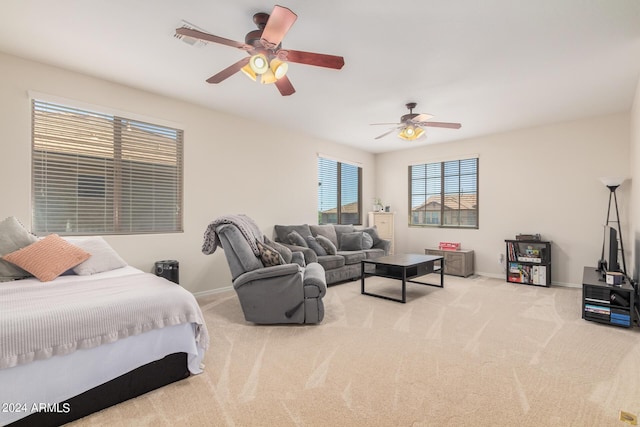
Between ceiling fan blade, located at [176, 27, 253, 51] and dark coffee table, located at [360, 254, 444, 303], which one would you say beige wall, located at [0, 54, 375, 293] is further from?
ceiling fan blade, located at [176, 27, 253, 51]

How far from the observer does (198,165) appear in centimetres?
436

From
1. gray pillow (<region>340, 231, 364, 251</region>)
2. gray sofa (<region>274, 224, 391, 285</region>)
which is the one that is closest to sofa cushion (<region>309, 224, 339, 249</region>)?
gray sofa (<region>274, 224, 391, 285</region>)

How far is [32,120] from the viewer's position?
3.16m

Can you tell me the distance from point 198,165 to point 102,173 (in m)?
1.14

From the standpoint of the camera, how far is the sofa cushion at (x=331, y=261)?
480 cm

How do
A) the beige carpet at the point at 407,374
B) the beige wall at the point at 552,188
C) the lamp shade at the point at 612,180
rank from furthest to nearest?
the beige wall at the point at 552,188 → the lamp shade at the point at 612,180 → the beige carpet at the point at 407,374

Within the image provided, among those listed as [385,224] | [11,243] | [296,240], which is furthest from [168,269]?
[385,224]

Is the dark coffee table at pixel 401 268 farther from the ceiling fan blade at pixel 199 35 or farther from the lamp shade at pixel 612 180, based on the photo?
the ceiling fan blade at pixel 199 35

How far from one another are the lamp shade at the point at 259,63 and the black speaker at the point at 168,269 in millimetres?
2611

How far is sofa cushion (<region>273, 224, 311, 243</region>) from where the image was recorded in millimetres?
5184

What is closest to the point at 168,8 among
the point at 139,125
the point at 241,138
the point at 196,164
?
the point at 139,125

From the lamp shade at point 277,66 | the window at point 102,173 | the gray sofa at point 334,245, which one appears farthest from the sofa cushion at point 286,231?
the lamp shade at point 277,66

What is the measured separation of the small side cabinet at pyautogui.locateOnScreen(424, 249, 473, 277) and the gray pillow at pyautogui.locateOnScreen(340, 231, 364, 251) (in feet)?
5.30

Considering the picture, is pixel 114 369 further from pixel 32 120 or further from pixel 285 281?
pixel 32 120
